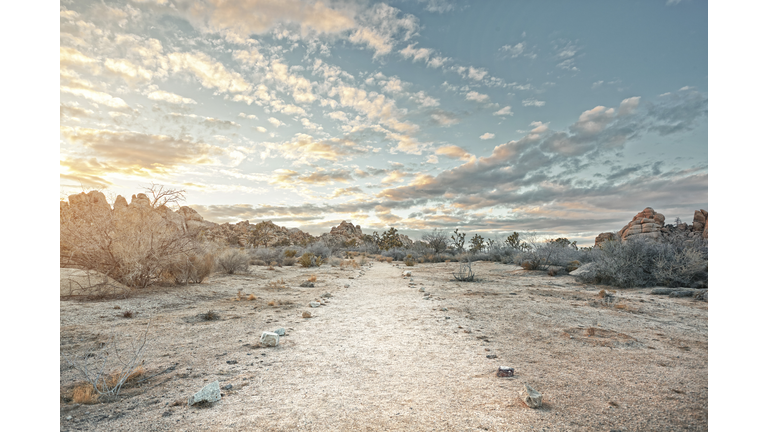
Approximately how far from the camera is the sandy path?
106 inches

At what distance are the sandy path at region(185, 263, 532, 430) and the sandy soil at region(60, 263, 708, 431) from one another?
2 centimetres

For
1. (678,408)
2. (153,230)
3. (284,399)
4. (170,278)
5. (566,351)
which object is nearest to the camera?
(678,408)

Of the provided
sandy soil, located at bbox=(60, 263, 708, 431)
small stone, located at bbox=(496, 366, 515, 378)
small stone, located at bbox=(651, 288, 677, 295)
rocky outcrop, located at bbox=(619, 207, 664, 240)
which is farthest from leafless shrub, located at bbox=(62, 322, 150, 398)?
rocky outcrop, located at bbox=(619, 207, 664, 240)

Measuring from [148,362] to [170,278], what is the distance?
294 inches

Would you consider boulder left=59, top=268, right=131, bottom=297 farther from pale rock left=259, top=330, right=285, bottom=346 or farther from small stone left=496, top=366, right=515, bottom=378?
small stone left=496, top=366, right=515, bottom=378

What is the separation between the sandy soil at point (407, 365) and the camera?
9.02ft

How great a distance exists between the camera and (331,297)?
10.0 metres

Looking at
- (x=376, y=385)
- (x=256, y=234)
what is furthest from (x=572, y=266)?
(x=256, y=234)

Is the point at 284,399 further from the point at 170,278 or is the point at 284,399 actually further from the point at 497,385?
the point at 170,278

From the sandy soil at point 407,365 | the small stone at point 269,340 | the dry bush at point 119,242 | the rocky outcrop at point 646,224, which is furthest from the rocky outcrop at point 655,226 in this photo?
the dry bush at point 119,242

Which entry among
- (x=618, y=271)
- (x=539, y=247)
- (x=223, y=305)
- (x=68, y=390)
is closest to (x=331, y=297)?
(x=223, y=305)

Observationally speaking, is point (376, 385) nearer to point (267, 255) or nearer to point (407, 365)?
point (407, 365)

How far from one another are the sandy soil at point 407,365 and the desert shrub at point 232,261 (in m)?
5.64
